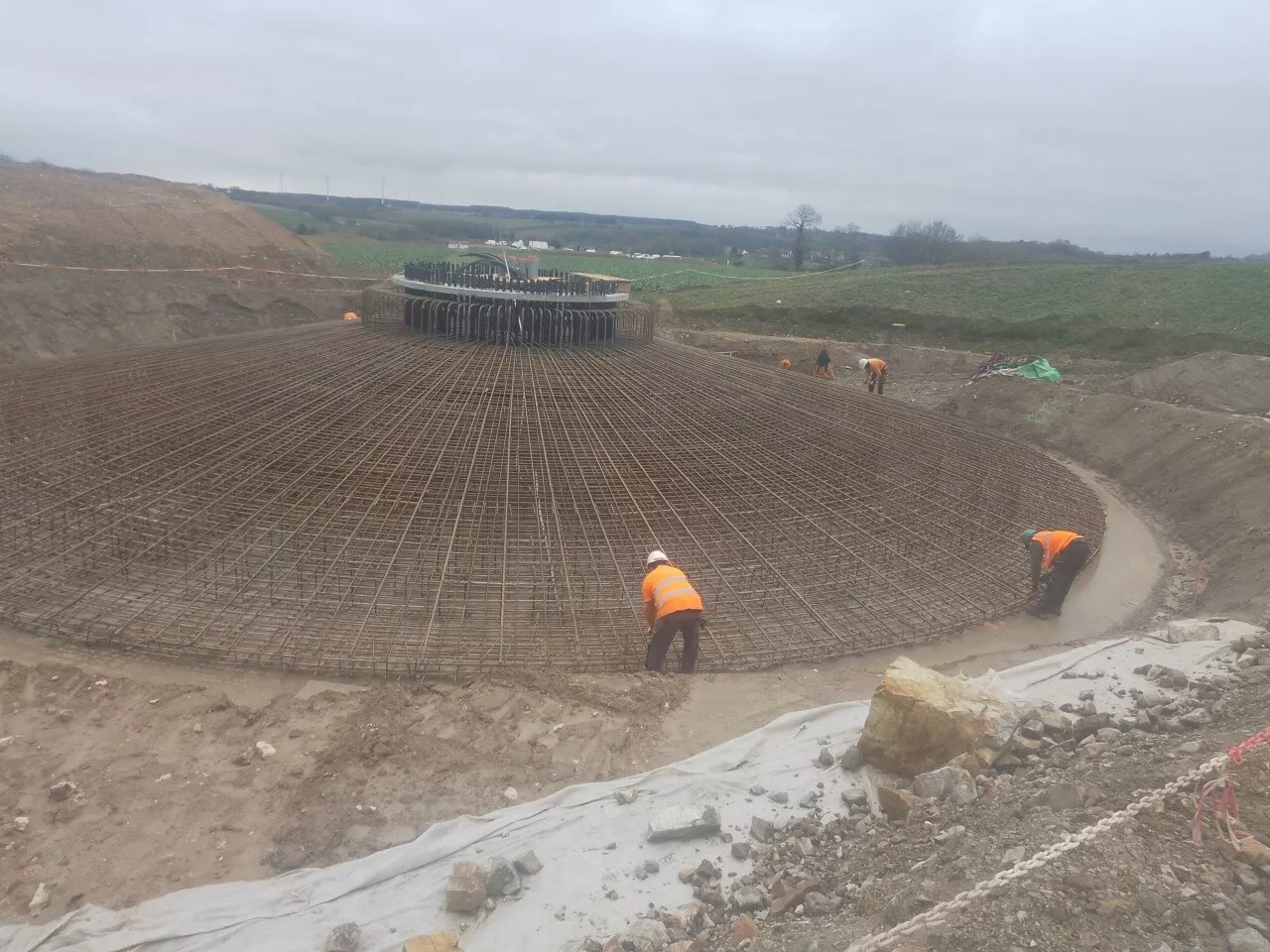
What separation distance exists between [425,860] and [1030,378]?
2334 centimetres

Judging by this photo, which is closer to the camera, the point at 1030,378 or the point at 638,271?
the point at 1030,378

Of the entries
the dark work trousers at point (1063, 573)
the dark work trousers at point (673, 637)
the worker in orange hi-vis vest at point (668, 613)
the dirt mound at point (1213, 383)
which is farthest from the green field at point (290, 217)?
the dark work trousers at point (1063, 573)

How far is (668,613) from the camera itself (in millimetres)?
7469

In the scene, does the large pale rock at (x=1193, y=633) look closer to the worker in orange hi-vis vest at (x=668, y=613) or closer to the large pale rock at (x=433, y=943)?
the worker in orange hi-vis vest at (x=668, y=613)

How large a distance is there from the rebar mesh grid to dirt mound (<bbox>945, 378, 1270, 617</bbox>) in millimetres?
2268

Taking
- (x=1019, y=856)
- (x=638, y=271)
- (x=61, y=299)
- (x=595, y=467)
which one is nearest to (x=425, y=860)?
(x=1019, y=856)

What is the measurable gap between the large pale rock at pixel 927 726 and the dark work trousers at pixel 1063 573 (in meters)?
4.61

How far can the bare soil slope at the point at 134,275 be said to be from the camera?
25.2 metres

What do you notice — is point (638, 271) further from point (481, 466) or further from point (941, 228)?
point (481, 466)

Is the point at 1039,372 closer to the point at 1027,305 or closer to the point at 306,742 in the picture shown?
the point at 1027,305

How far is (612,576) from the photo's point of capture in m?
8.89

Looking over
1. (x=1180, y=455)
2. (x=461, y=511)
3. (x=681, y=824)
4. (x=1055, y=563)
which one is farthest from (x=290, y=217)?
(x=681, y=824)

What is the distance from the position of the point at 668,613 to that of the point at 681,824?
2522 mm


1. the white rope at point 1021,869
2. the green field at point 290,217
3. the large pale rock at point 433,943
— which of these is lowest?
the large pale rock at point 433,943
